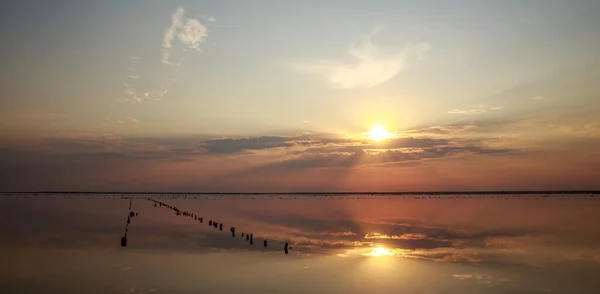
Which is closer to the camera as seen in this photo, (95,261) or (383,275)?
(383,275)

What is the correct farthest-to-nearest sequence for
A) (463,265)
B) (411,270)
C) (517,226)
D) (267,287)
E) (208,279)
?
(517,226) < (463,265) < (411,270) < (208,279) < (267,287)

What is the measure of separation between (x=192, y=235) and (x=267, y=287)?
2329cm

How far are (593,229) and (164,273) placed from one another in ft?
132

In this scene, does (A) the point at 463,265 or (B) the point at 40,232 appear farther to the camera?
(B) the point at 40,232

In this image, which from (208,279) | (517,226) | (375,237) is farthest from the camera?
(517,226)

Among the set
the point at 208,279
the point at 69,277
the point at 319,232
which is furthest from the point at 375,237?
the point at 69,277

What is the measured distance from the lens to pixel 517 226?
169ft

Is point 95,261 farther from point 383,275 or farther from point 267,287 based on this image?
point 383,275

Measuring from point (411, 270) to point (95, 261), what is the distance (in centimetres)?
1766

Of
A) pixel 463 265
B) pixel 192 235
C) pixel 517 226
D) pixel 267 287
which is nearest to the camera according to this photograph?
pixel 267 287

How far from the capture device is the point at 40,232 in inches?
1778

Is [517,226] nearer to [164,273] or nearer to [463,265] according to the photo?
[463,265]

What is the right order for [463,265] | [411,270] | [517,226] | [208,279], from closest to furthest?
1. [208,279]
2. [411,270]
3. [463,265]
4. [517,226]

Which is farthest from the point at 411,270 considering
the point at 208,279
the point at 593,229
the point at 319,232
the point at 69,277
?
the point at 593,229
